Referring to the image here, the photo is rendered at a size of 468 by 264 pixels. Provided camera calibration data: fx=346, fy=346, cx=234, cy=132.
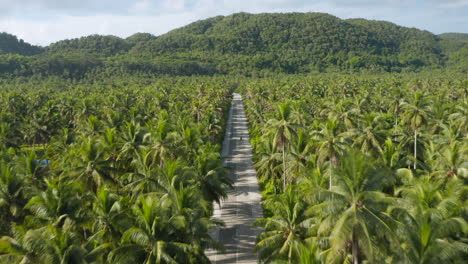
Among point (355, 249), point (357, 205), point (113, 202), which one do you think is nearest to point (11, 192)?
point (113, 202)

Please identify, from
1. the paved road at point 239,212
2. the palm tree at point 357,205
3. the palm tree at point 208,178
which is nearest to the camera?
the palm tree at point 357,205

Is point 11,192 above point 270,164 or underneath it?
above

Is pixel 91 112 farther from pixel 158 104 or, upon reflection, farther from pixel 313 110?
pixel 313 110

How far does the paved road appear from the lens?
27766 millimetres

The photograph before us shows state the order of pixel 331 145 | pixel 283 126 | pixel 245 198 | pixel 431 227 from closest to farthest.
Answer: pixel 431 227, pixel 331 145, pixel 283 126, pixel 245 198

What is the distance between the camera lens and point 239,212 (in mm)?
35531

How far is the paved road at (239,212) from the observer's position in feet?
91.1

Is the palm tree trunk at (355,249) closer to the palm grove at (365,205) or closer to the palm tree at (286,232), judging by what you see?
the palm grove at (365,205)

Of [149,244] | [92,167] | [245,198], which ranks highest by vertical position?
[92,167]

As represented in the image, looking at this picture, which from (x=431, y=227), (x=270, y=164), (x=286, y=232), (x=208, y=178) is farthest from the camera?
(x=270, y=164)

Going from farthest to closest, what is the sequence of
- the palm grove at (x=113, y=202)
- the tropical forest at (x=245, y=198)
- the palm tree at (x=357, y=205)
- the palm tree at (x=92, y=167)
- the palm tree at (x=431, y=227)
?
the palm tree at (x=92, y=167)
the palm grove at (x=113, y=202)
the tropical forest at (x=245, y=198)
the palm tree at (x=431, y=227)
the palm tree at (x=357, y=205)

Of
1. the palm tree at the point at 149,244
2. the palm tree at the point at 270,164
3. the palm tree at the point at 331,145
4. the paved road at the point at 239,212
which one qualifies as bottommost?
the paved road at the point at 239,212

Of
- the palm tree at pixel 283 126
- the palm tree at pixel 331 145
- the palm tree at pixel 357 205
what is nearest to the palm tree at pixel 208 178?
the palm tree at pixel 283 126

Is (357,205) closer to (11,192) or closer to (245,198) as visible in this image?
(11,192)
